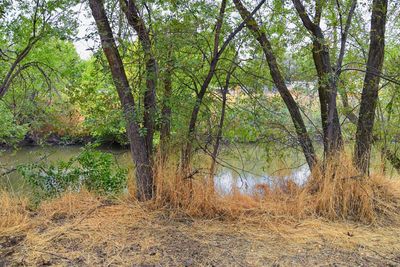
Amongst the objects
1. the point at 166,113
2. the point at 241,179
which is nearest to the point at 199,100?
the point at 166,113

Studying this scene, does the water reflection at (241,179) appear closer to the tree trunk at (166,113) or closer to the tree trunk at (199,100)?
the tree trunk at (199,100)

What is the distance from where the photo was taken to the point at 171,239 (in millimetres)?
2648

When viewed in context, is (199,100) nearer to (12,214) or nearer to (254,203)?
(254,203)

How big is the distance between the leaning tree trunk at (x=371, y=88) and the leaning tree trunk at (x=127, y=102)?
87.3 inches

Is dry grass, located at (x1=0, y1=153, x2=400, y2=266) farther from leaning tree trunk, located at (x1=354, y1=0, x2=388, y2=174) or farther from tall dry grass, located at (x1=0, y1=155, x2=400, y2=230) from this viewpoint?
leaning tree trunk, located at (x1=354, y1=0, x2=388, y2=174)

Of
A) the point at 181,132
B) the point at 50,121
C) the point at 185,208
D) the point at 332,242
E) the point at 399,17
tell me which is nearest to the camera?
the point at 332,242

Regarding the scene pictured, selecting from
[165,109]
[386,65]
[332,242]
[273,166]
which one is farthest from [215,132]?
[386,65]

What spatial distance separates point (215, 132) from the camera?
3.64m

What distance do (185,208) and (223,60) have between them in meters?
1.58

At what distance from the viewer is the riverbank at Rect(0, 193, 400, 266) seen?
2.31 m

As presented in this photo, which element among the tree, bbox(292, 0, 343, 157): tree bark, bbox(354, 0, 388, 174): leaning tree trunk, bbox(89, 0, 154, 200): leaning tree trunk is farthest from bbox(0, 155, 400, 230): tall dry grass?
the tree

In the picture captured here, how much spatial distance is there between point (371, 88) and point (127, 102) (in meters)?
2.69

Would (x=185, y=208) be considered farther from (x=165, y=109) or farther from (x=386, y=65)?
(x=386, y=65)

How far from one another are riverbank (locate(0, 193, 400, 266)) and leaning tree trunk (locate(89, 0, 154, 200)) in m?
0.24
